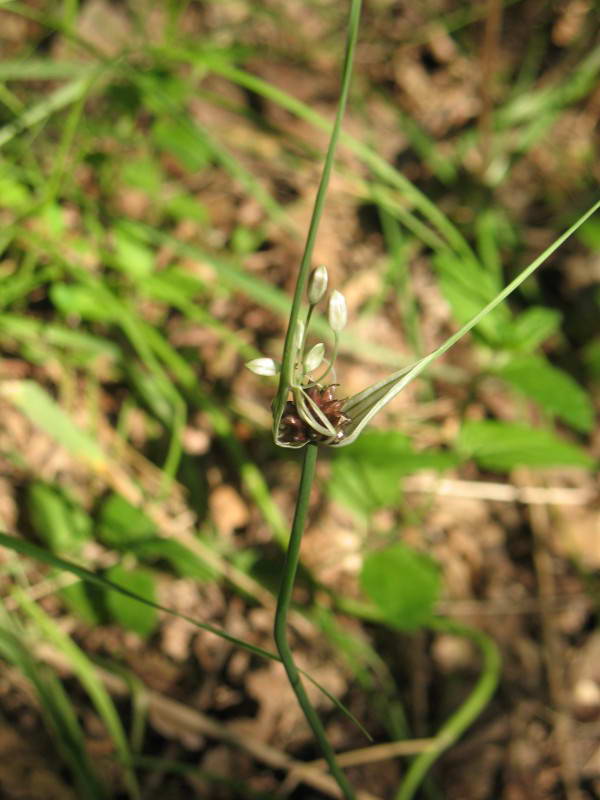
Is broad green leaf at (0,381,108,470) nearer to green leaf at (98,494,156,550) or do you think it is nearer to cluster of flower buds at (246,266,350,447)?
green leaf at (98,494,156,550)

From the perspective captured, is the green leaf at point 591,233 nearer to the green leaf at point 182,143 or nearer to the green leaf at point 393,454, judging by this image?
the green leaf at point 393,454

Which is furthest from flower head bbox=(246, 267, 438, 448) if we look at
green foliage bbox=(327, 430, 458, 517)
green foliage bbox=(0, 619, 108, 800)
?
green foliage bbox=(327, 430, 458, 517)

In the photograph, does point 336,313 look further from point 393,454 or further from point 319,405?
point 393,454

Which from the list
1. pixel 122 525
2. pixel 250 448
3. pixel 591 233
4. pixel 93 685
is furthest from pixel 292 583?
pixel 591 233

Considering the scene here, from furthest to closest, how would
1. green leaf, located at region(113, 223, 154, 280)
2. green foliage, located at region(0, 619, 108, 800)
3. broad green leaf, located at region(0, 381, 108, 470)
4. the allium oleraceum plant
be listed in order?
green leaf, located at region(113, 223, 154, 280) → broad green leaf, located at region(0, 381, 108, 470) → green foliage, located at region(0, 619, 108, 800) → the allium oleraceum plant

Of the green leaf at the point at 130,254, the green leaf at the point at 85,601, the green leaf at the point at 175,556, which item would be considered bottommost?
the green leaf at the point at 85,601

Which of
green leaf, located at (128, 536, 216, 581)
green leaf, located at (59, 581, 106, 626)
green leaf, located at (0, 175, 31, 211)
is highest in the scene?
green leaf, located at (0, 175, 31, 211)

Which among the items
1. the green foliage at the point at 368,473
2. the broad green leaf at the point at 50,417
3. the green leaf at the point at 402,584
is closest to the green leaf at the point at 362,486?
the green foliage at the point at 368,473
